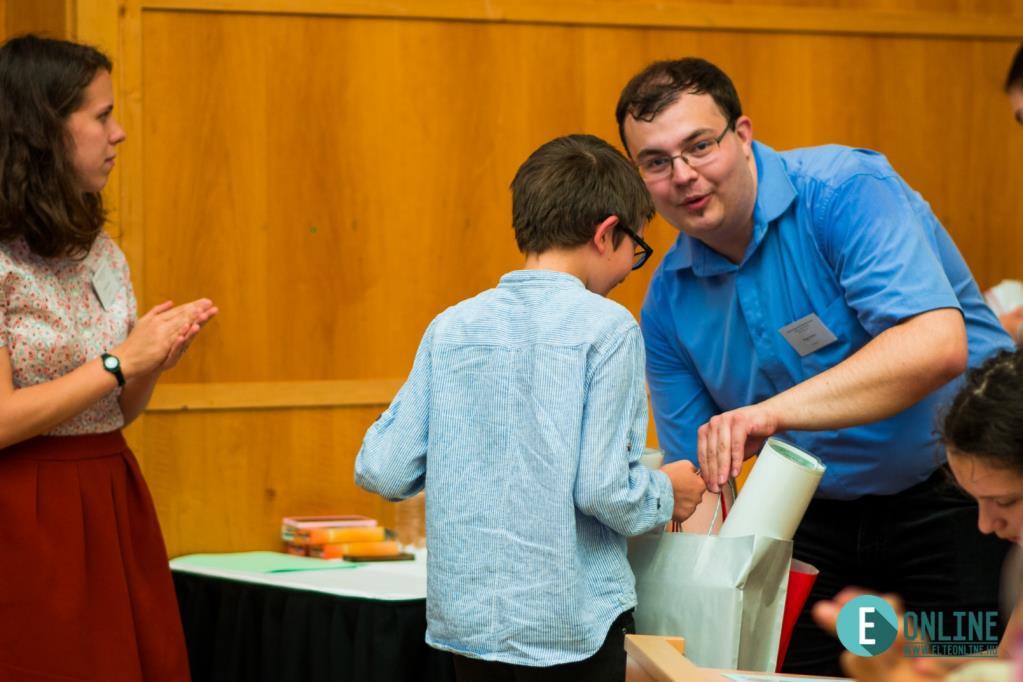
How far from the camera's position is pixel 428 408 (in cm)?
196

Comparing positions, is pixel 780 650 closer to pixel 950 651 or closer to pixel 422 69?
pixel 950 651

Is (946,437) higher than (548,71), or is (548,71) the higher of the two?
(548,71)

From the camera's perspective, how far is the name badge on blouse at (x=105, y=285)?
253 centimetres

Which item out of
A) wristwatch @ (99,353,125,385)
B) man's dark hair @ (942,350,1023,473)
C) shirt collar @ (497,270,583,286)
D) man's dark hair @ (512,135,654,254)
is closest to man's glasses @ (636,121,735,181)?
man's dark hair @ (512,135,654,254)

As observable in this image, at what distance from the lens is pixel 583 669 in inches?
74.6

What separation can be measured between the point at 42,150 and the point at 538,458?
1.20m

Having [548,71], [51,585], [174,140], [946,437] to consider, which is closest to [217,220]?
[174,140]

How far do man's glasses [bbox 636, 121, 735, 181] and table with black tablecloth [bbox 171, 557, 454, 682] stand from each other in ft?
3.98

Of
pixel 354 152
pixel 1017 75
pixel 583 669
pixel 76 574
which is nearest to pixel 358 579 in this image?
pixel 76 574

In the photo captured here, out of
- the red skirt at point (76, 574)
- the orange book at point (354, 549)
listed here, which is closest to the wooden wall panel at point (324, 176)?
the orange book at point (354, 549)

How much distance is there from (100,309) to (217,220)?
3.58 ft

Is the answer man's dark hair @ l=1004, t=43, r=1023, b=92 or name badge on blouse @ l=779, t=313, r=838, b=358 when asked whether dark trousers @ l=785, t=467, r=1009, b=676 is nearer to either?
name badge on blouse @ l=779, t=313, r=838, b=358

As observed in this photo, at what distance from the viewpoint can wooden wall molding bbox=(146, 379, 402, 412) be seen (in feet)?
11.8

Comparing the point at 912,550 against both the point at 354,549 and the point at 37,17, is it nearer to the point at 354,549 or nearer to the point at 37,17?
the point at 354,549
